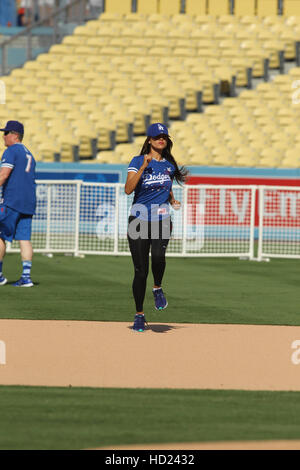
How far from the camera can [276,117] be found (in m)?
29.3

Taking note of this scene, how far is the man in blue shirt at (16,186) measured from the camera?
13.7 metres

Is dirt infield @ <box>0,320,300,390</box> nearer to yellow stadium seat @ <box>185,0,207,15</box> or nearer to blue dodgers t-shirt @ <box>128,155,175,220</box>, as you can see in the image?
blue dodgers t-shirt @ <box>128,155,175,220</box>

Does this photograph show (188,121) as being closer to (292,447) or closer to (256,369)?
(256,369)

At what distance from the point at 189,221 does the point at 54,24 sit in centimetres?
1268

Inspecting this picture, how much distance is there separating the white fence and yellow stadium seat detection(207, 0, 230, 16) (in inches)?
505

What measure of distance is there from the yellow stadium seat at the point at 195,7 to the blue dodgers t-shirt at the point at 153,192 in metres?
25.2

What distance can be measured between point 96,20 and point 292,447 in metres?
28.8

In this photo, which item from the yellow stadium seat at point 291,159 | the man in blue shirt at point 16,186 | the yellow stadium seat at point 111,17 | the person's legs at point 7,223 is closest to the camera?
the man in blue shirt at point 16,186

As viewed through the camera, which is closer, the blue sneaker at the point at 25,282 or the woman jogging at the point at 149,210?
the woman jogging at the point at 149,210

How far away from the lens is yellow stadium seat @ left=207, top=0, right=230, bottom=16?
34312 millimetres

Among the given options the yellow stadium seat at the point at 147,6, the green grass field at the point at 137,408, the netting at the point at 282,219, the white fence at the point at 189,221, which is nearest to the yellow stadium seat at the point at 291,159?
the white fence at the point at 189,221

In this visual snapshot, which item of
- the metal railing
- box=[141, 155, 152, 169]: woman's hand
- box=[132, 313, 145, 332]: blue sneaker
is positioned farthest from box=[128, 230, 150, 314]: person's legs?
the metal railing

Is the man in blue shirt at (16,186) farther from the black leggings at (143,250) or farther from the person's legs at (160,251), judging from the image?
the black leggings at (143,250)
